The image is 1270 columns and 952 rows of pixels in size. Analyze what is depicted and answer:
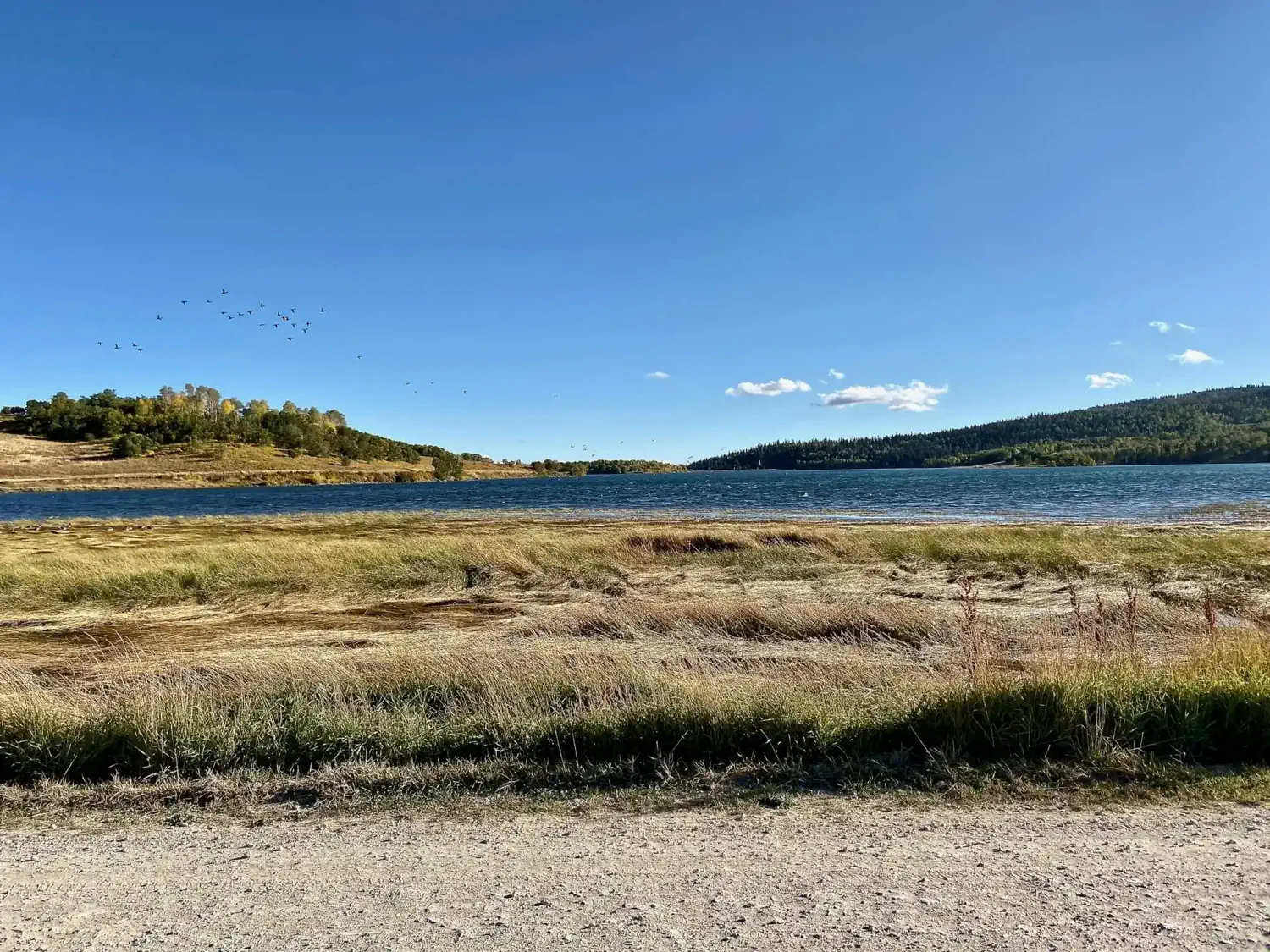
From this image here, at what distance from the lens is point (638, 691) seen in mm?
8633

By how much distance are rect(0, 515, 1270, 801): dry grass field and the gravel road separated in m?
0.93

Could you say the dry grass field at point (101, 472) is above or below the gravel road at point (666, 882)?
above

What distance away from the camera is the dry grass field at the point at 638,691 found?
→ 6.77 metres

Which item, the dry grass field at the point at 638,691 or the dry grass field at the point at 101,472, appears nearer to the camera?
the dry grass field at the point at 638,691

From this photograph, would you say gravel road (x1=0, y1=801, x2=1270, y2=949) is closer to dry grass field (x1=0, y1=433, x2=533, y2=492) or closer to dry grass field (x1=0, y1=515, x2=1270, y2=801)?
dry grass field (x1=0, y1=515, x2=1270, y2=801)

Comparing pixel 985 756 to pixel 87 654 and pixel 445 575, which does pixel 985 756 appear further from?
pixel 445 575

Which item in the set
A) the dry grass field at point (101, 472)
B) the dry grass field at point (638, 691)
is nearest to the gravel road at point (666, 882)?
the dry grass field at point (638, 691)

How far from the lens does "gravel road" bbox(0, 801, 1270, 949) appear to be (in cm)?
403

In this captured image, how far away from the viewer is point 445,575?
82.2 ft

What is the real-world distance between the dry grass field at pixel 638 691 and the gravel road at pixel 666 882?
93 centimetres

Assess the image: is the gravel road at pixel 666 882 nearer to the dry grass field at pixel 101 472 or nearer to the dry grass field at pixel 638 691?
the dry grass field at pixel 638 691

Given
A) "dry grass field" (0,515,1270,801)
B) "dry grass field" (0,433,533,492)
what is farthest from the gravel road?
"dry grass field" (0,433,533,492)

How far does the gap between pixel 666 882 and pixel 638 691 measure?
4007 mm

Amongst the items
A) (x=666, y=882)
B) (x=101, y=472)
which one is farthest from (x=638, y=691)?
(x=101, y=472)
